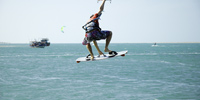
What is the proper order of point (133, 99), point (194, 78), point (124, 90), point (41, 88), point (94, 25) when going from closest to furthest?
point (94, 25) < point (133, 99) < point (124, 90) < point (41, 88) < point (194, 78)

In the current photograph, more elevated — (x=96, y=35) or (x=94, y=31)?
(x=94, y=31)

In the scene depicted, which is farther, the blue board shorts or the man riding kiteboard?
the blue board shorts

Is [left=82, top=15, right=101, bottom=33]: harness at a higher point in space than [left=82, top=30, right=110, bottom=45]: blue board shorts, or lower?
higher

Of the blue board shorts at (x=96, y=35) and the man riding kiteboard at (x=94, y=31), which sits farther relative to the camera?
the blue board shorts at (x=96, y=35)

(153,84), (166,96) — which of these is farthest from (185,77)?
(166,96)

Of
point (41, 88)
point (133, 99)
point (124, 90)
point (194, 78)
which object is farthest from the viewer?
point (194, 78)

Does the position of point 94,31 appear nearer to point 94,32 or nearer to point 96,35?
point 94,32

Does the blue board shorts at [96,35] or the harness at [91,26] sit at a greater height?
the harness at [91,26]

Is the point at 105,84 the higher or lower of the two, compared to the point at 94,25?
lower

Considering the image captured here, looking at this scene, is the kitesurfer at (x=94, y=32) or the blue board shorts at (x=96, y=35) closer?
the kitesurfer at (x=94, y=32)

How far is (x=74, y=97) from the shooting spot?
47.2 metres

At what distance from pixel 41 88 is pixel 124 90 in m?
22.0

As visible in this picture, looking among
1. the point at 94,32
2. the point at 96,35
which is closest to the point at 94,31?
the point at 94,32

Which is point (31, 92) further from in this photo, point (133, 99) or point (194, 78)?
point (194, 78)
